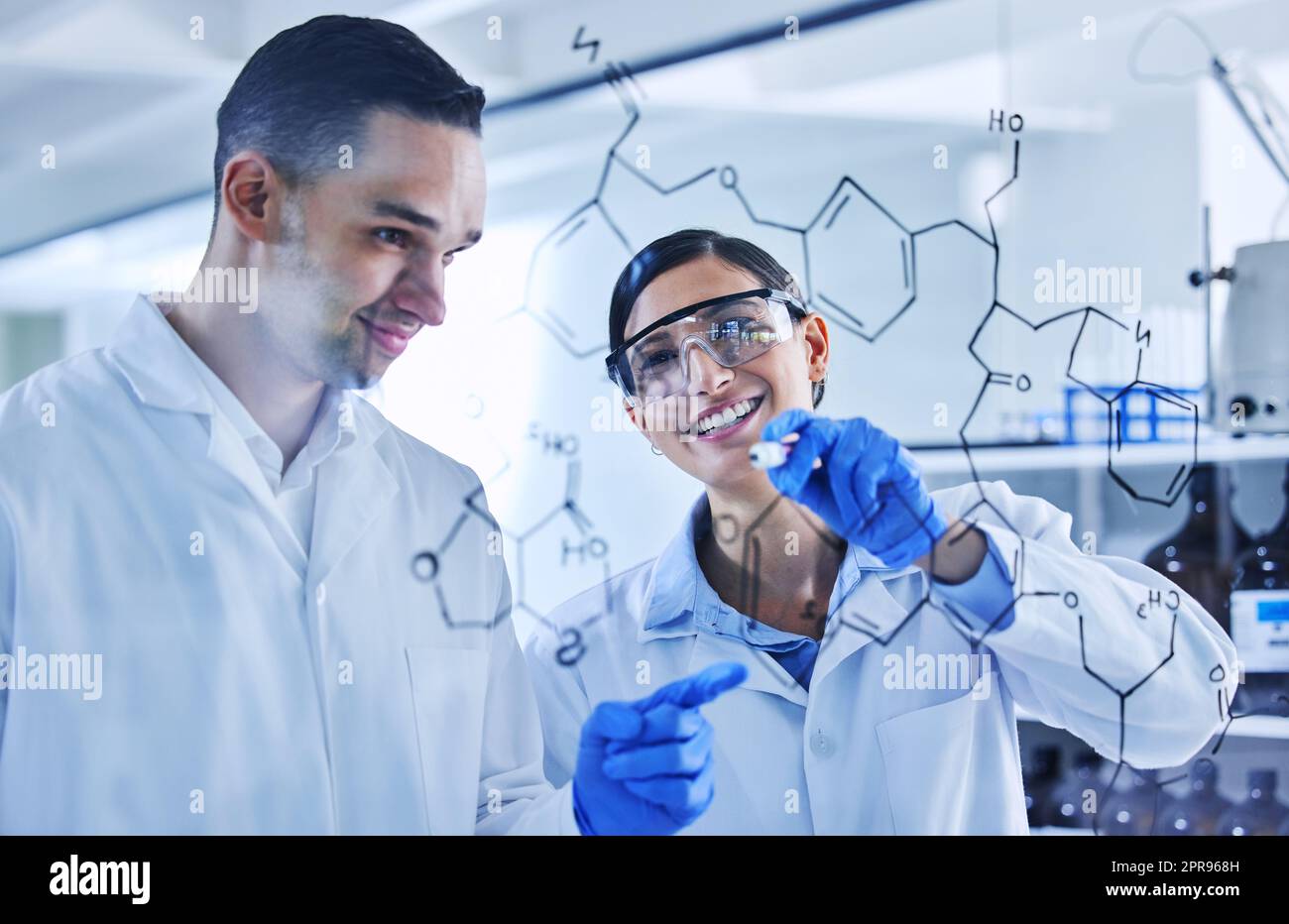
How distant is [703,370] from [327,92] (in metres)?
0.48

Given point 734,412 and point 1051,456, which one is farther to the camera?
point 1051,456

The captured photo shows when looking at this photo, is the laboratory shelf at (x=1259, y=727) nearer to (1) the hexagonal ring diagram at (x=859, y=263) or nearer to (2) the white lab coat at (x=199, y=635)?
(1) the hexagonal ring diagram at (x=859, y=263)

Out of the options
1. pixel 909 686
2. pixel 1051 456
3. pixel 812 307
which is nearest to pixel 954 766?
pixel 909 686

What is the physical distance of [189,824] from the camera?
1.09 m

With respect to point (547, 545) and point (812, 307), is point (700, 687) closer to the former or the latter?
point (547, 545)

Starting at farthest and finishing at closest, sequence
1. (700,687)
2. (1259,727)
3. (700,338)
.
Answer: (1259,727) < (700,338) < (700,687)

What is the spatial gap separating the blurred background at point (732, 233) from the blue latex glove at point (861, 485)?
103mm

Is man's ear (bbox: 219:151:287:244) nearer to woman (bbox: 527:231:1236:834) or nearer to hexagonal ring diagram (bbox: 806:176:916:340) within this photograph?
woman (bbox: 527:231:1236:834)

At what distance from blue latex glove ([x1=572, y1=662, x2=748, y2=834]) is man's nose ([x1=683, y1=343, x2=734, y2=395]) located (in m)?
0.30

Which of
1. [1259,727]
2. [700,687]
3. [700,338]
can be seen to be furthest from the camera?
[1259,727]

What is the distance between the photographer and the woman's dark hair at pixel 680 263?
119 cm

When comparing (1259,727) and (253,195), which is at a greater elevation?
(253,195)

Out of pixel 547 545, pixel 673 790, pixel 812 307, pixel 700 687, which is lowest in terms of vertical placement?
pixel 673 790

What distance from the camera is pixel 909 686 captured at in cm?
119
